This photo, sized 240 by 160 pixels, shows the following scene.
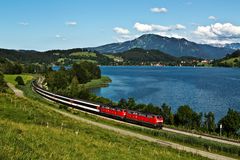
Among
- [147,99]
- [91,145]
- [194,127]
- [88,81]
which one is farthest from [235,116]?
[88,81]

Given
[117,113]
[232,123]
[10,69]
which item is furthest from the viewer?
[10,69]

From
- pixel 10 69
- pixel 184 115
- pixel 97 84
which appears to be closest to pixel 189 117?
pixel 184 115

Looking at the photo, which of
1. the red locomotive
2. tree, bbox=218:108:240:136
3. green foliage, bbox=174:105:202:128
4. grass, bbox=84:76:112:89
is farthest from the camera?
grass, bbox=84:76:112:89

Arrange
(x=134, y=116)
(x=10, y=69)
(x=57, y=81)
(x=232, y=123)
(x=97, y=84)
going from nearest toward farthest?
(x=232, y=123)
(x=134, y=116)
(x=57, y=81)
(x=97, y=84)
(x=10, y=69)

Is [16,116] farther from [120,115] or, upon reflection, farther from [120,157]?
[120,115]

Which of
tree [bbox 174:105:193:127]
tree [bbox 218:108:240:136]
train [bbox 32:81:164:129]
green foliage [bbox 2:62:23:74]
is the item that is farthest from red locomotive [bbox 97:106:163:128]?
green foliage [bbox 2:62:23:74]

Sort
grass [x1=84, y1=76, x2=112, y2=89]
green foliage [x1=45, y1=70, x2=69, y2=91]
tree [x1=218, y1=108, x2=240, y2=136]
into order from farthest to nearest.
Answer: grass [x1=84, y1=76, x2=112, y2=89], green foliage [x1=45, y1=70, x2=69, y2=91], tree [x1=218, y1=108, x2=240, y2=136]

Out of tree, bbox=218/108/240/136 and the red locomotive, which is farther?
the red locomotive

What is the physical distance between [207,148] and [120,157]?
2462 centimetres

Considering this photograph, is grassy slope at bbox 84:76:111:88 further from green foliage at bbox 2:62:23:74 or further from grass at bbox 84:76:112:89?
green foliage at bbox 2:62:23:74

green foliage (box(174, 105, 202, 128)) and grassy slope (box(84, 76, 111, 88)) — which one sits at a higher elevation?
green foliage (box(174, 105, 202, 128))

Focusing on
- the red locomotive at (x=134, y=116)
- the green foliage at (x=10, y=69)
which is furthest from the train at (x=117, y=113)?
the green foliage at (x=10, y=69)

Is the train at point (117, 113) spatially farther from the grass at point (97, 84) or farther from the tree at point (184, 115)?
the grass at point (97, 84)

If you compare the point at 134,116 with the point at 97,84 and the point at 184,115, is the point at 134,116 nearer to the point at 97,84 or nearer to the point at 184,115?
the point at 184,115
